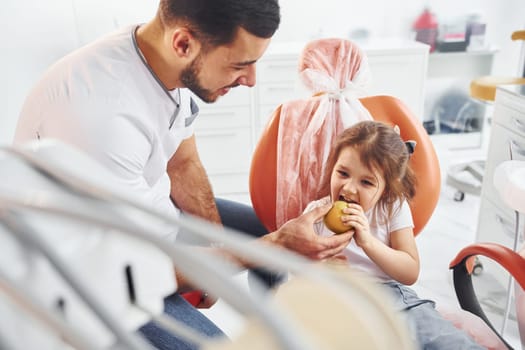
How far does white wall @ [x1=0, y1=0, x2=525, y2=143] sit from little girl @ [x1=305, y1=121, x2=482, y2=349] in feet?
3.23

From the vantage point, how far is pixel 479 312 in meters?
1.20

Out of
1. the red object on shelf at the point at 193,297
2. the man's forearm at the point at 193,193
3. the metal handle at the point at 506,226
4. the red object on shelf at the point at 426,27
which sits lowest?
the metal handle at the point at 506,226

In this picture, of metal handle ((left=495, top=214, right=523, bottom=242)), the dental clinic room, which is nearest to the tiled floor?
the dental clinic room

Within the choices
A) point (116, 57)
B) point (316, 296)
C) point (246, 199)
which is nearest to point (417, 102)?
point (246, 199)

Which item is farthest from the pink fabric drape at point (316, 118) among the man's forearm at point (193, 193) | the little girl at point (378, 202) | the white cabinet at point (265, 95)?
the white cabinet at point (265, 95)

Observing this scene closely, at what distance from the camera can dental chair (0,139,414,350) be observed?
0.22 m

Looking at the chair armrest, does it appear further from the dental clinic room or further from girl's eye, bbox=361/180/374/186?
girl's eye, bbox=361/180/374/186

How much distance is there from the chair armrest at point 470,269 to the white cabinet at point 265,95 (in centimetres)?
164

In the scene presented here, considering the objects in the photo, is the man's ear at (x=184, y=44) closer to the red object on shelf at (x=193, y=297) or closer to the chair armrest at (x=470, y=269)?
the red object on shelf at (x=193, y=297)

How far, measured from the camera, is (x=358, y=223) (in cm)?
118

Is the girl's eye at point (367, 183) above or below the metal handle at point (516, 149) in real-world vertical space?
above

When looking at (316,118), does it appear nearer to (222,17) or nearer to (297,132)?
(297,132)

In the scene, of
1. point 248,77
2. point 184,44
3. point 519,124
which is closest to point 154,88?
point 184,44

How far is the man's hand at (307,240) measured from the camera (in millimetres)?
1131
